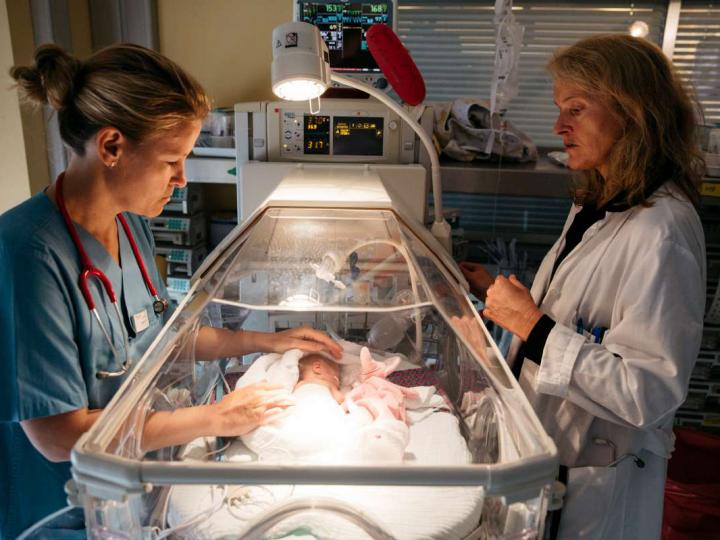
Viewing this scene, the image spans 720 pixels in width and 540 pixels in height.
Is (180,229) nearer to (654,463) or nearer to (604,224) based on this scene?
(604,224)

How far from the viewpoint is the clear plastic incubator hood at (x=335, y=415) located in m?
0.75

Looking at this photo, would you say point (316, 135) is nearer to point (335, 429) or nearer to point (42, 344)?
point (335, 429)

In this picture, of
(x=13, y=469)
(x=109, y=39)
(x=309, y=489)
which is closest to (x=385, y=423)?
(x=309, y=489)

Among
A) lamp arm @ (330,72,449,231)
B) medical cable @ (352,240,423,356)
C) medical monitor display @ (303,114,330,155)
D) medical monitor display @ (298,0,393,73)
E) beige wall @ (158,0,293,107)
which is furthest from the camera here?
beige wall @ (158,0,293,107)

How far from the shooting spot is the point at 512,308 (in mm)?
1329

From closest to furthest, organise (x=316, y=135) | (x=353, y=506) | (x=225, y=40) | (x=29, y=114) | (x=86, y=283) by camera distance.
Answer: (x=353, y=506)
(x=86, y=283)
(x=316, y=135)
(x=29, y=114)
(x=225, y=40)

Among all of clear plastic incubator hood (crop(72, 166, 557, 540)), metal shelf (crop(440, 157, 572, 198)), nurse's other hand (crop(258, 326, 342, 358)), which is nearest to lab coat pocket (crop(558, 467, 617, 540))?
clear plastic incubator hood (crop(72, 166, 557, 540))

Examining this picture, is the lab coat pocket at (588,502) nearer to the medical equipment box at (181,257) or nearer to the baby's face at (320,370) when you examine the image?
the baby's face at (320,370)

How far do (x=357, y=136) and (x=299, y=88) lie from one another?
0.60 metres

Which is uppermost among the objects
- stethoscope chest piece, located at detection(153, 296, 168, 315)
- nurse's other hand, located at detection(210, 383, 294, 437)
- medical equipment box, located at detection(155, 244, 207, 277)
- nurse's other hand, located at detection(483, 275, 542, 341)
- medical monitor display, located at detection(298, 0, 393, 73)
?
medical monitor display, located at detection(298, 0, 393, 73)

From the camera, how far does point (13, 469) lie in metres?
1.18

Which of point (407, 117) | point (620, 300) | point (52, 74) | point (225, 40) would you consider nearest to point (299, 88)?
point (407, 117)

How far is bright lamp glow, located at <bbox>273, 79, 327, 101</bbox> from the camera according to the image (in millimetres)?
1370

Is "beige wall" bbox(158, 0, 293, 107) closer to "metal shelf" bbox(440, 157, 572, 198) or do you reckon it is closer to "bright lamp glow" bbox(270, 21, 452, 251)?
"metal shelf" bbox(440, 157, 572, 198)
